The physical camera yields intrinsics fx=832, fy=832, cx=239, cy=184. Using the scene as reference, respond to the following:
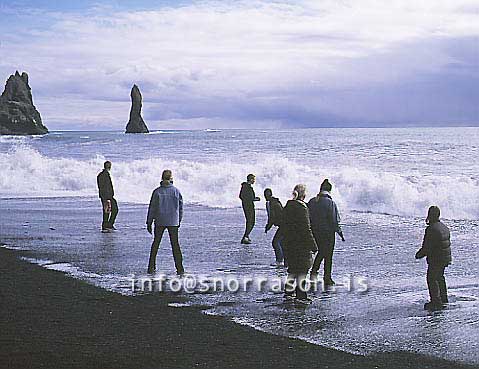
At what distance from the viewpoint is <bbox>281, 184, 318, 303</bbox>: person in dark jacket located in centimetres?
1140

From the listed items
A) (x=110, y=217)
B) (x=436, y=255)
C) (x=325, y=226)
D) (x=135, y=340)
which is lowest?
(x=135, y=340)

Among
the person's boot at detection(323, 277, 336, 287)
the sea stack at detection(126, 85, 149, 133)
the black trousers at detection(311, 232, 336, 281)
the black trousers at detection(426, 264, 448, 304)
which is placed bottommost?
the person's boot at detection(323, 277, 336, 287)

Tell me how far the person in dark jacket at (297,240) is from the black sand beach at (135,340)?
64.7 inches

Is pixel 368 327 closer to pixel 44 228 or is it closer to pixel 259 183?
pixel 44 228

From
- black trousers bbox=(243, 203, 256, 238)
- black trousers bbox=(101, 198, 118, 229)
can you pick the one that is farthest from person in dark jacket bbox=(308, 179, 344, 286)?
black trousers bbox=(101, 198, 118, 229)

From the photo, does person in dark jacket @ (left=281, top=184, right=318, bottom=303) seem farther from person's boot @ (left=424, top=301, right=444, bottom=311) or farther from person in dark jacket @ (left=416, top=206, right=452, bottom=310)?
person's boot @ (left=424, top=301, right=444, bottom=311)

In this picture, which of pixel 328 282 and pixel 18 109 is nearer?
pixel 328 282

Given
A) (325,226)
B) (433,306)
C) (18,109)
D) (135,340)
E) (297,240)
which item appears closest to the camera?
(135,340)

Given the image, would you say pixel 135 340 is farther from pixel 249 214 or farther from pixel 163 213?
pixel 249 214

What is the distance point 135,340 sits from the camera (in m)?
8.86

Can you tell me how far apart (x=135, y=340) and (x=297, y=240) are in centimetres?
330

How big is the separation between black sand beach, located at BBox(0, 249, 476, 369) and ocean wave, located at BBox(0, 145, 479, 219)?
57.2 ft

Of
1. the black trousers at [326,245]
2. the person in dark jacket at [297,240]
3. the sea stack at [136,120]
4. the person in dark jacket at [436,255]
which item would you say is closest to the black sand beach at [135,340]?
the person in dark jacket at [297,240]

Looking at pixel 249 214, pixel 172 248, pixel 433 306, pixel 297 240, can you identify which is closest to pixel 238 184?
pixel 249 214
